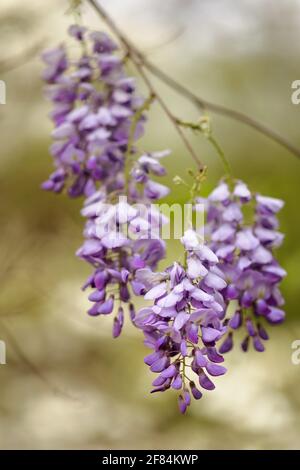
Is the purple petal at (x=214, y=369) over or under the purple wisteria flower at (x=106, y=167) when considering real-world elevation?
under

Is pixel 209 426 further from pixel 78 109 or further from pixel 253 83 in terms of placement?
pixel 78 109

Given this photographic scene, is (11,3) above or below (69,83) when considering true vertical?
above

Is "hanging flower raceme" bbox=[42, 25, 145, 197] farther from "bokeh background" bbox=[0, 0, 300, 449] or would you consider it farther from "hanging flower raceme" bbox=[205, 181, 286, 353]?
"bokeh background" bbox=[0, 0, 300, 449]

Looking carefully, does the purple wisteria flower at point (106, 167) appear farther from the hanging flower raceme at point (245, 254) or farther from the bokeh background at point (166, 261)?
the bokeh background at point (166, 261)

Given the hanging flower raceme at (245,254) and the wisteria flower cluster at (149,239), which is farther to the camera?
the hanging flower raceme at (245,254)

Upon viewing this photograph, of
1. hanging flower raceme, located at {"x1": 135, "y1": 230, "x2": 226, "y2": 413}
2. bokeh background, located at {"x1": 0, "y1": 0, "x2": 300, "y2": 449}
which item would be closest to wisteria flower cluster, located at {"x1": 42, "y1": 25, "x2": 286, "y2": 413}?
hanging flower raceme, located at {"x1": 135, "y1": 230, "x2": 226, "y2": 413}

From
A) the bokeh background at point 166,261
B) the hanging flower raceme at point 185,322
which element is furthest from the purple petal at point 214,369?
the bokeh background at point 166,261

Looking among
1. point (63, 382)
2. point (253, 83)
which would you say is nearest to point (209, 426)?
point (63, 382)

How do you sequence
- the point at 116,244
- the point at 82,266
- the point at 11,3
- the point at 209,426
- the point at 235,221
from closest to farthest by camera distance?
the point at 116,244
the point at 235,221
the point at 11,3
the point at 209,426
the point at 82,266
